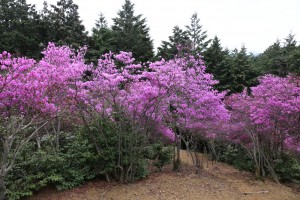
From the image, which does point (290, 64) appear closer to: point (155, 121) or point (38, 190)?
point (155, 121)

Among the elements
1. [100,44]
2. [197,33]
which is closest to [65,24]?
[100,44]

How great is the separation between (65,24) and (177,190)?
59.3 feet

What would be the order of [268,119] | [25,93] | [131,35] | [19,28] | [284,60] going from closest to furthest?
[25,93]
[268,119]
[19,28]
[284,60]
[131,35]

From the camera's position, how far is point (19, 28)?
20.2 metres

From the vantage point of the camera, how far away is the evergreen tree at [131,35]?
2264cm

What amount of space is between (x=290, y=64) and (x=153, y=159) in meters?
16.3

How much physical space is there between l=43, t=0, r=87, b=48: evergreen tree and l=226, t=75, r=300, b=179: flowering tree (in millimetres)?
12953

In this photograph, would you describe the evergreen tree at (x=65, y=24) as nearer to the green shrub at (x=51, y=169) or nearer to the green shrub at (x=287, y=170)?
the green shrub at (x=51, y=169)

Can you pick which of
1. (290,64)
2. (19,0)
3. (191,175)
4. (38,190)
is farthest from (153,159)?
(19,0)

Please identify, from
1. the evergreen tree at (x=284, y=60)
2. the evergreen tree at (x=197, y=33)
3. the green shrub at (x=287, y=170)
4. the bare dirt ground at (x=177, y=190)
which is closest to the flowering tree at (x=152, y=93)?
the bare dirt ground at (x=177, y=190)

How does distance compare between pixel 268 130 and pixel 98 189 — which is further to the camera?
pixel 268 130

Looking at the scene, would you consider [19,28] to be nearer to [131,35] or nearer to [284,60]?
[131,35]

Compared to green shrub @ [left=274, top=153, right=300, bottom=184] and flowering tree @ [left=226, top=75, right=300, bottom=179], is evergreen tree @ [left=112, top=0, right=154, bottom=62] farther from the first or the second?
green shrub @ [left=274, top=153, right=300, bottom=184]

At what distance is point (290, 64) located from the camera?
20.2 metres
